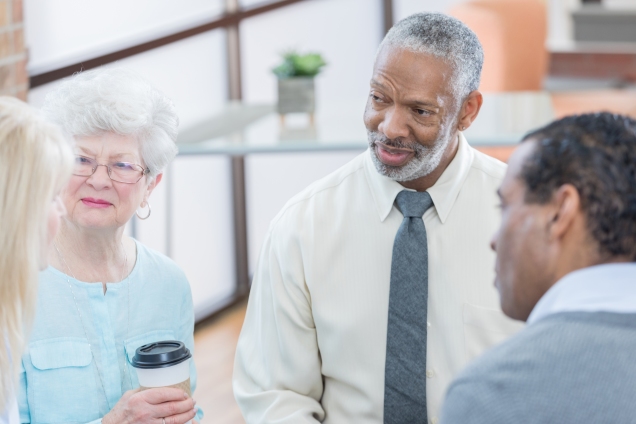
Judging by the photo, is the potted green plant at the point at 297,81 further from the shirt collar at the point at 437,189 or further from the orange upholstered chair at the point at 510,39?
the shirt collar at the point at 437,189

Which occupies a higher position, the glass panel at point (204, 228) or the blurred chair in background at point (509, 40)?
the blurred chair in background at point (509, 40)

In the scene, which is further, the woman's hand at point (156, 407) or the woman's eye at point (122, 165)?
the woman's eye at point (122, 165)

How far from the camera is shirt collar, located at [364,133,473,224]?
181 cm

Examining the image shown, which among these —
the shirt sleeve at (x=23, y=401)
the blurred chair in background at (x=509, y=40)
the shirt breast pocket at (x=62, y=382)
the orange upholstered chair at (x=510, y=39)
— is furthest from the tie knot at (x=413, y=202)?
the orange upholstered chair at (x=510, y=39)

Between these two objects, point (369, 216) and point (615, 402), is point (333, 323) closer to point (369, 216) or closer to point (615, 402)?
point (369, 216)

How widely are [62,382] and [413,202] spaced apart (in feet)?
2.56

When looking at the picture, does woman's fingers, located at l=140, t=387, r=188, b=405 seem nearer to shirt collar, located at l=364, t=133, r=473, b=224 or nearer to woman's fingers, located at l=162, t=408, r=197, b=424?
woman's fingers, located at l=162, t=408, r=197, b=424

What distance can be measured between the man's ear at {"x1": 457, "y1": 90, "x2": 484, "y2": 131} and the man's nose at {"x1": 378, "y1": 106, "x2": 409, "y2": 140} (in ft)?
0.48

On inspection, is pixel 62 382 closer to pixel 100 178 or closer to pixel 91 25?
pixel 100 178

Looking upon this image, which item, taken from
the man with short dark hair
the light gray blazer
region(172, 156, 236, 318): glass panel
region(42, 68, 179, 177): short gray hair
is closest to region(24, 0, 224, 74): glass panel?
region(172, 156, 236, 318): glass panel

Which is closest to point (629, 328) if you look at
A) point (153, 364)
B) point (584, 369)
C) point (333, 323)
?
point (584, 369)

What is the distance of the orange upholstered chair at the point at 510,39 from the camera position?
438 centimetres

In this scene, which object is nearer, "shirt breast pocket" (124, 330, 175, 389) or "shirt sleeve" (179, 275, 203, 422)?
"shirt breast pocket" (124, 330, 175, 389)

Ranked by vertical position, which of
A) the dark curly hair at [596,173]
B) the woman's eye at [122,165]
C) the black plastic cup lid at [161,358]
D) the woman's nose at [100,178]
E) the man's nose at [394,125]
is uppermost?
the dark curly hair at [596,173]
